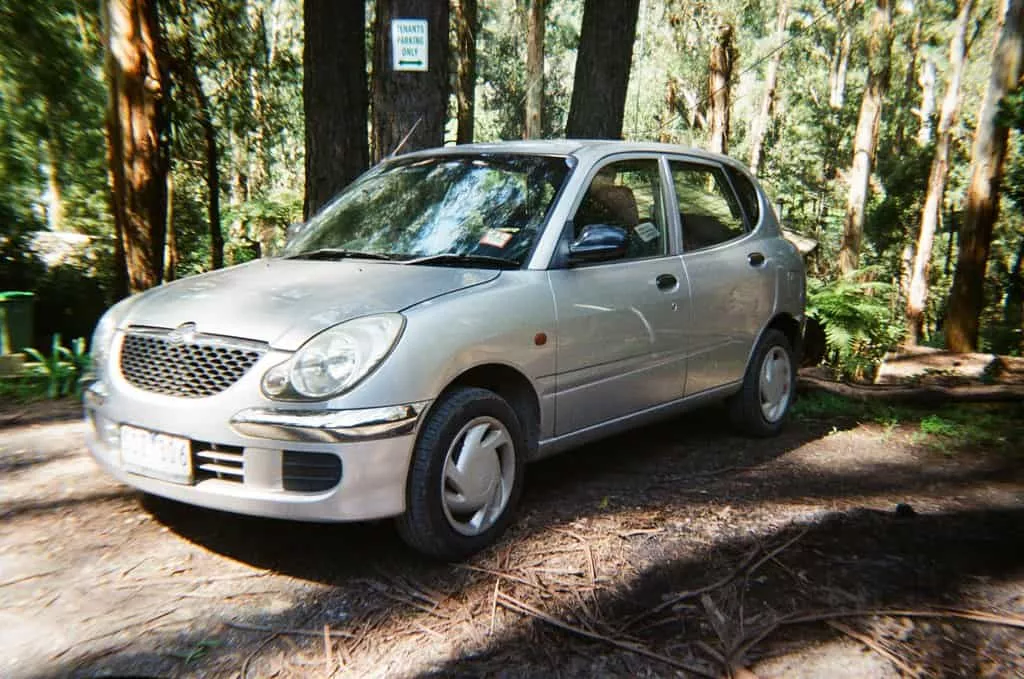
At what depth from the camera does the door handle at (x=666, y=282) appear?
15.8 feet

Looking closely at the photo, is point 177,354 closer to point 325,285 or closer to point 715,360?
point 325,285

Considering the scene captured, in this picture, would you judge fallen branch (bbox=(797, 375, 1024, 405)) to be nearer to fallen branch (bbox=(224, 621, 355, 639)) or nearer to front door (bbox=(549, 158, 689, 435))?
front door (bbox=(549, 158, 689, 435))

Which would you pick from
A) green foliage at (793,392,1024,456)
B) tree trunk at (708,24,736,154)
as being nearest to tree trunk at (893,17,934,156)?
tree trunk at (708,24,736,154)

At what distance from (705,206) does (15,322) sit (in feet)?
22.2

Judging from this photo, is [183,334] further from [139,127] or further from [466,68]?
[466,68]

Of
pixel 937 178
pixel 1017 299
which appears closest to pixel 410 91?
pixel 1017 299

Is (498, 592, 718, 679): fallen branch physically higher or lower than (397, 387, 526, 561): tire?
lower

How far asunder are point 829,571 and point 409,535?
1.74m

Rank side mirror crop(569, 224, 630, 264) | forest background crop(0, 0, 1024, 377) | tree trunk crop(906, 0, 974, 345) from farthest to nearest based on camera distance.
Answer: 1. tree trunk crop(906, 0, 974, 345)
2. forest background crop(0, 0, 1024, 377)
3. side mirror crop(569, 224, 630, 264)

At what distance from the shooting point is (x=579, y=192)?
445cm

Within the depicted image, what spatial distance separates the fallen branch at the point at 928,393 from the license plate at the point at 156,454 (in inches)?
221

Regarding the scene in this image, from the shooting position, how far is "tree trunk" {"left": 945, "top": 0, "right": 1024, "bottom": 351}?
13617mm

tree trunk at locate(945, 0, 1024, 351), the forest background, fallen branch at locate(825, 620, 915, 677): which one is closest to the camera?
fallen branch at locate(825, 620, 915, 677)

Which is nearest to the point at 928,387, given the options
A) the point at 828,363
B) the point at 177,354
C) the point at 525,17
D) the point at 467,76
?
the point at 828,363
